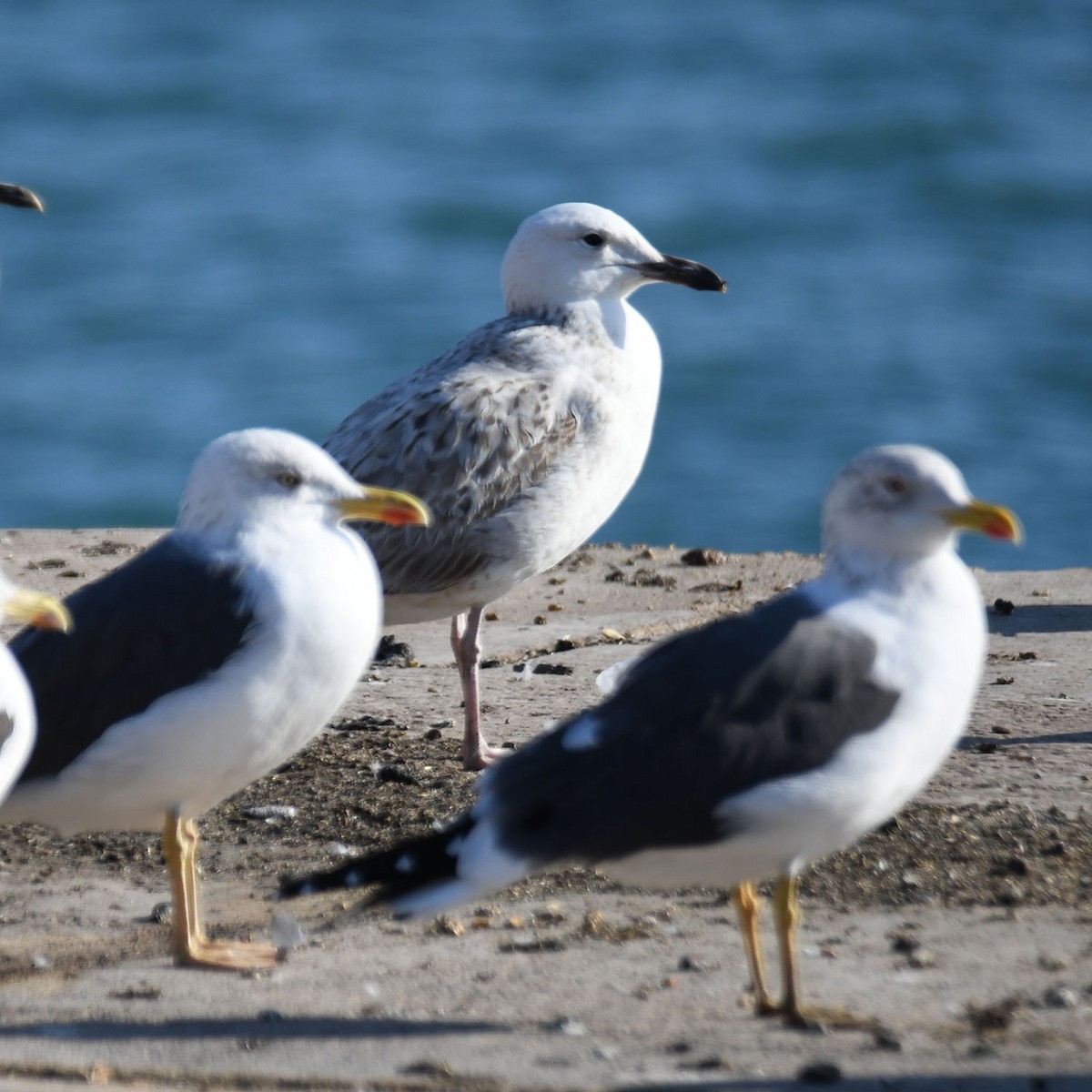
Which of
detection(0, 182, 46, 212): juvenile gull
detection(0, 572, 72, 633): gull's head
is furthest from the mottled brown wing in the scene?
detection(0, 572, 72, 633): gull's head

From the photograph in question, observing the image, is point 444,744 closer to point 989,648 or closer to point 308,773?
point 308,773

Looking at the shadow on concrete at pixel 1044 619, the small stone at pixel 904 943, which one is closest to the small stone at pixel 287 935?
the small stone at pixel 904 943

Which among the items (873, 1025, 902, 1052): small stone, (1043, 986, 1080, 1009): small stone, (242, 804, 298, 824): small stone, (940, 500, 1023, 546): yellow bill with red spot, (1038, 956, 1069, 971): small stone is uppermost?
(940, 500, 1023, 546): yellow bill with red spot

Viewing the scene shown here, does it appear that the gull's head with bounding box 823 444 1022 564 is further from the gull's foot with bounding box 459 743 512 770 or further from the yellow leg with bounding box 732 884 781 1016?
the gull's foot with bounding box 459 743 512 770

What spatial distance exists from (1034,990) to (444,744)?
97.9 inches

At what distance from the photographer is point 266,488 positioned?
→ 4348 millimetres

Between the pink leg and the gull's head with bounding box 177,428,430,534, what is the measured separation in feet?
5.01

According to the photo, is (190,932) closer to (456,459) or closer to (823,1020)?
(823,1020)

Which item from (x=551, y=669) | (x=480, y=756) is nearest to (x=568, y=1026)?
(x=480, y=756)

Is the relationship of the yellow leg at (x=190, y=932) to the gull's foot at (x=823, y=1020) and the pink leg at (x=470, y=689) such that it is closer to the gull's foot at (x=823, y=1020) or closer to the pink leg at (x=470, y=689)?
the gull's foot at (x=823, y=1020)

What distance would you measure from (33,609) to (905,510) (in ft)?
6.20

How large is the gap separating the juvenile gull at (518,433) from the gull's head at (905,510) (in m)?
2.08

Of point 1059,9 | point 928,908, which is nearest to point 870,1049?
point 928,908

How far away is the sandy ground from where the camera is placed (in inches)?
144
